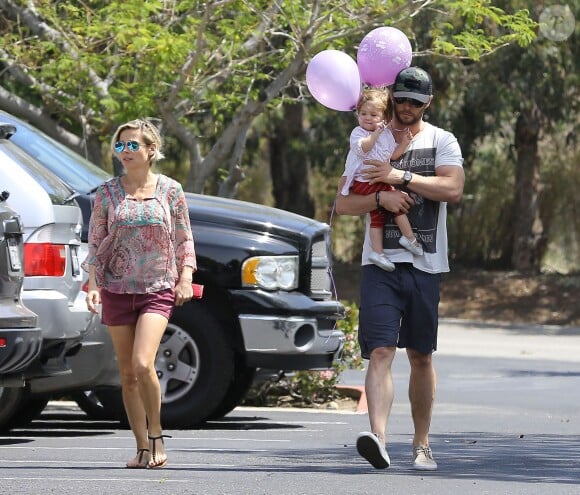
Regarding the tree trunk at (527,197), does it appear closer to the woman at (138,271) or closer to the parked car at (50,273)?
the parked car at (50,273)

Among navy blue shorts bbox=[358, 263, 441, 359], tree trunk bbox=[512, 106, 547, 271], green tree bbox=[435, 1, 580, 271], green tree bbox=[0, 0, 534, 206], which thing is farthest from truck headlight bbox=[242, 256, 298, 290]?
tree trunk bbox=[512, 106, 547, 271]

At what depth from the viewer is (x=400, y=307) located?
7.99 metres

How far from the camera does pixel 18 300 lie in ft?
27.6

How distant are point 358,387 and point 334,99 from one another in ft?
20.1

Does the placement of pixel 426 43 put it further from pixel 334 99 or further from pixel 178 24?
pixel 334 99

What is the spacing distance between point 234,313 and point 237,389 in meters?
0.69

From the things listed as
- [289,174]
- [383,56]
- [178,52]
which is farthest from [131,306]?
[289,174]

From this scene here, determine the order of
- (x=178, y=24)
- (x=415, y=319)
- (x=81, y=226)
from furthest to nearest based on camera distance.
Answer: (x=178, y=24) → (x=81, y=226) → (x=415, y=319)

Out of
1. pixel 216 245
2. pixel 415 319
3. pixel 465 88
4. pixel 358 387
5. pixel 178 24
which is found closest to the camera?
pixel 415 319

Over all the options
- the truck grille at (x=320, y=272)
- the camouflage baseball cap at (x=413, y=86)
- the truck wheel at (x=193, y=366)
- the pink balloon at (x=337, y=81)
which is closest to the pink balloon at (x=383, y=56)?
the pink balloon at (x=337, y=81)

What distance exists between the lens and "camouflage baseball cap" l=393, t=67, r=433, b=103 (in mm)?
8008

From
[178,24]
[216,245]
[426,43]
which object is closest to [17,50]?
[178,24]

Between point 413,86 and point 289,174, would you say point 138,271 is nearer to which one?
point 413,86

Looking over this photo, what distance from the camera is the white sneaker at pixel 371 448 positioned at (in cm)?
764
